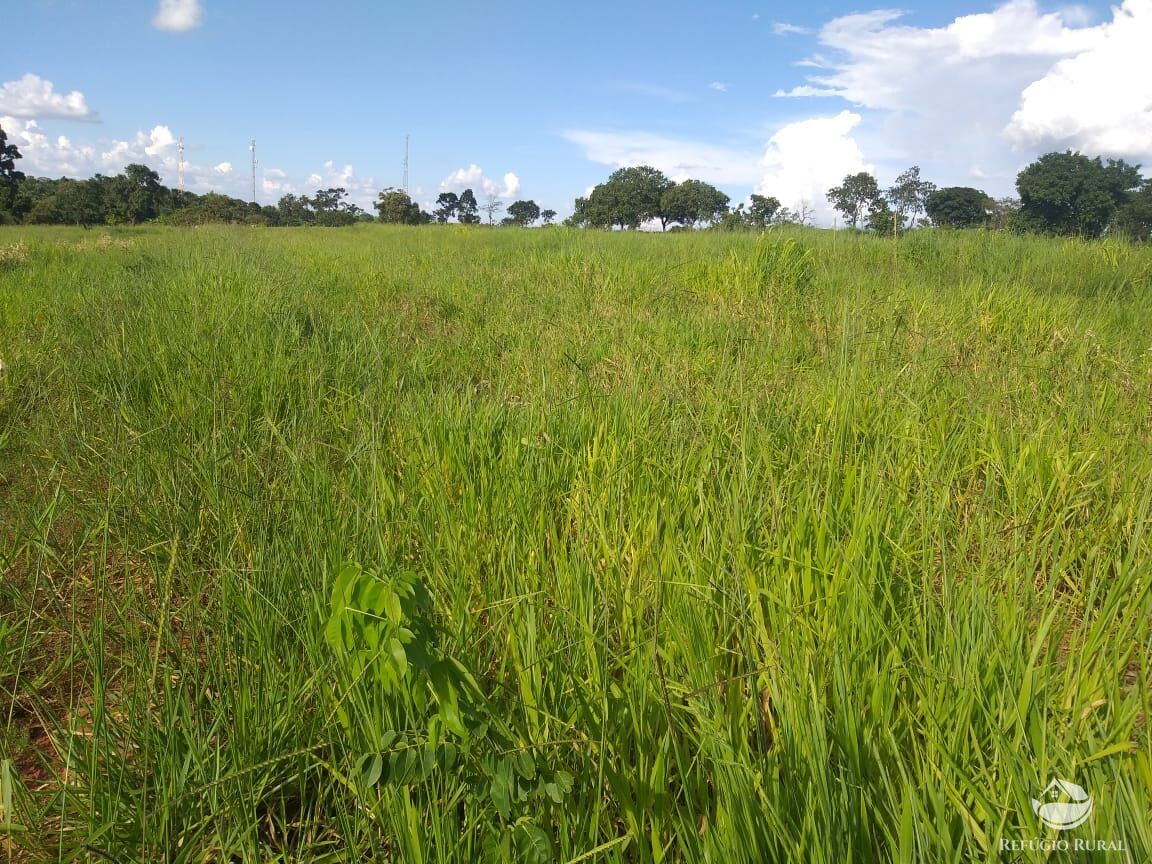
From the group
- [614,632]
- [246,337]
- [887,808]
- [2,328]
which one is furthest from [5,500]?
[2,328]

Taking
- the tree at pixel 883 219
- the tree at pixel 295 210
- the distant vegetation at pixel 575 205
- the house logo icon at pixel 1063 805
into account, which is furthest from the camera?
the tree at pixel 295 210

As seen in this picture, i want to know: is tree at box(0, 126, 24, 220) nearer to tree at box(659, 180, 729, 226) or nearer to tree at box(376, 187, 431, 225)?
tree at box(376, 187, 431, 225)

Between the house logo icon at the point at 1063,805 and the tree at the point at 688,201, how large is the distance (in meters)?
62.9

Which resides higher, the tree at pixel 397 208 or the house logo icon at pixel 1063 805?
the tree at pixel 397 208

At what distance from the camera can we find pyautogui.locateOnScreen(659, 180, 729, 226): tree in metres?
60.9

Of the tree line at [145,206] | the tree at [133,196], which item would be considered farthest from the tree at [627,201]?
the tree at [133,196]

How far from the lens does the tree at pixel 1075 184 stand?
33281 millimetres

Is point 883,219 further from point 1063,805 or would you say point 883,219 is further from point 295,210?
point 295,210

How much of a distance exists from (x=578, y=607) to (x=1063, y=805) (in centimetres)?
88

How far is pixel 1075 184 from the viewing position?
35250 mm

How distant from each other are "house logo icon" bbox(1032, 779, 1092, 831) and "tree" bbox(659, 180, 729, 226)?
206ft

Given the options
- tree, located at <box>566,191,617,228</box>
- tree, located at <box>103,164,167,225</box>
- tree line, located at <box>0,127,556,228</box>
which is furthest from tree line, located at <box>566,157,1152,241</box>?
tree, located at <box>103,164,167,225</box>

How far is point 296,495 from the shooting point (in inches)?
73.2

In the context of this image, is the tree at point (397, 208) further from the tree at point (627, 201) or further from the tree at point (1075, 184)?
the tree at point (1075, 184)
